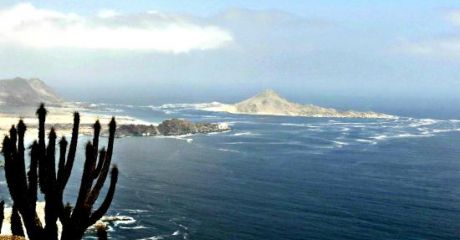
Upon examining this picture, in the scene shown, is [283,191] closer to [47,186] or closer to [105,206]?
[105,206]

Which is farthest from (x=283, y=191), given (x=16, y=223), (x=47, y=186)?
(x=47, y=186)

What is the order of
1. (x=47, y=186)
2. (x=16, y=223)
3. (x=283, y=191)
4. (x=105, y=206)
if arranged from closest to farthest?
(x=47, y=186) < (x=105, y=206) < (x=16, y=223) < (x=283, y=191)

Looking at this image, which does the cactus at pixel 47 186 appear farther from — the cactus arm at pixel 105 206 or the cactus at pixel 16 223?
the cactus at pixel 16 223

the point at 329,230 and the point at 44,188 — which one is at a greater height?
the point at 44,188

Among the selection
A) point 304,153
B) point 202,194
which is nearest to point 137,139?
point 304,153

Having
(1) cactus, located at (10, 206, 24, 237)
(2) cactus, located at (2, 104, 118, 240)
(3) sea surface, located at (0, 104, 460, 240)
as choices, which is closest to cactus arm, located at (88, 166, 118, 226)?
(2) cactus, located at (2, 104, 118, 240)

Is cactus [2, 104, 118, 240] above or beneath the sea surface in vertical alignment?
above

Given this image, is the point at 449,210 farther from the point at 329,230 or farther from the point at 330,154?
the point at 330,154

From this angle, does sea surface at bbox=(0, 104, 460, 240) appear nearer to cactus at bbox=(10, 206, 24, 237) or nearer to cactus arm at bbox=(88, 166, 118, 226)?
cactus at bbox=(10, 206, 24, 237)
